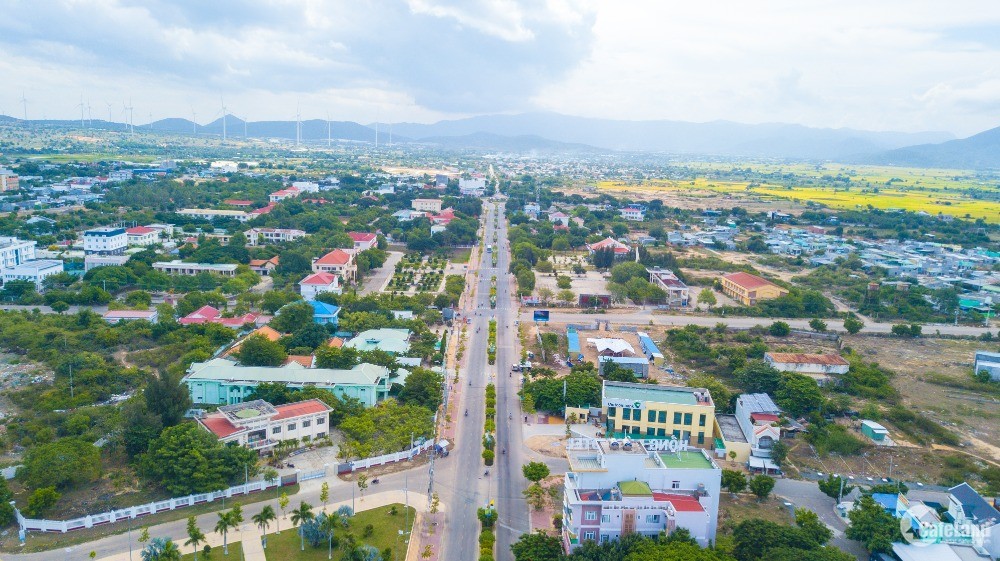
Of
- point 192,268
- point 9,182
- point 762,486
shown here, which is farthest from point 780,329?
point 9,182

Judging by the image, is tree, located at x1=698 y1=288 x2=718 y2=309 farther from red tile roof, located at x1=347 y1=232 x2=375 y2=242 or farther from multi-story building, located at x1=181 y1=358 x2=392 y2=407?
red tile roof, located at x1=347 y1=232 x2=375 y2=242

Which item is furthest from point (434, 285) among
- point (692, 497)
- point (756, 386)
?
point (692, 497)

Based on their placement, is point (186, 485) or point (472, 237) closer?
point (186, 485)

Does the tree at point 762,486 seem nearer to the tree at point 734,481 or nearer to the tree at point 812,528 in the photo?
the tree at point 734,481

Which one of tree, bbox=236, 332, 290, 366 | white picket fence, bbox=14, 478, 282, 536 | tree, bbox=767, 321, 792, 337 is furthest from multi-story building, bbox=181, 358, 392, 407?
tree, bbox=767, 321, 792, 337

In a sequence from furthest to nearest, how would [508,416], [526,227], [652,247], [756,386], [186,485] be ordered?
[526,227] < [652,247] < [756,386] < [508,416] < [186,485]

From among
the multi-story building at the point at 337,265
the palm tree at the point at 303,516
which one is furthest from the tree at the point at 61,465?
the multi-story building at the point at 337,265

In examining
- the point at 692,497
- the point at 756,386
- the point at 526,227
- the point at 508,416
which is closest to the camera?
the point at 692,497

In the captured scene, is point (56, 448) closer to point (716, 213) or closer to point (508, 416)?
point (508, 416)
